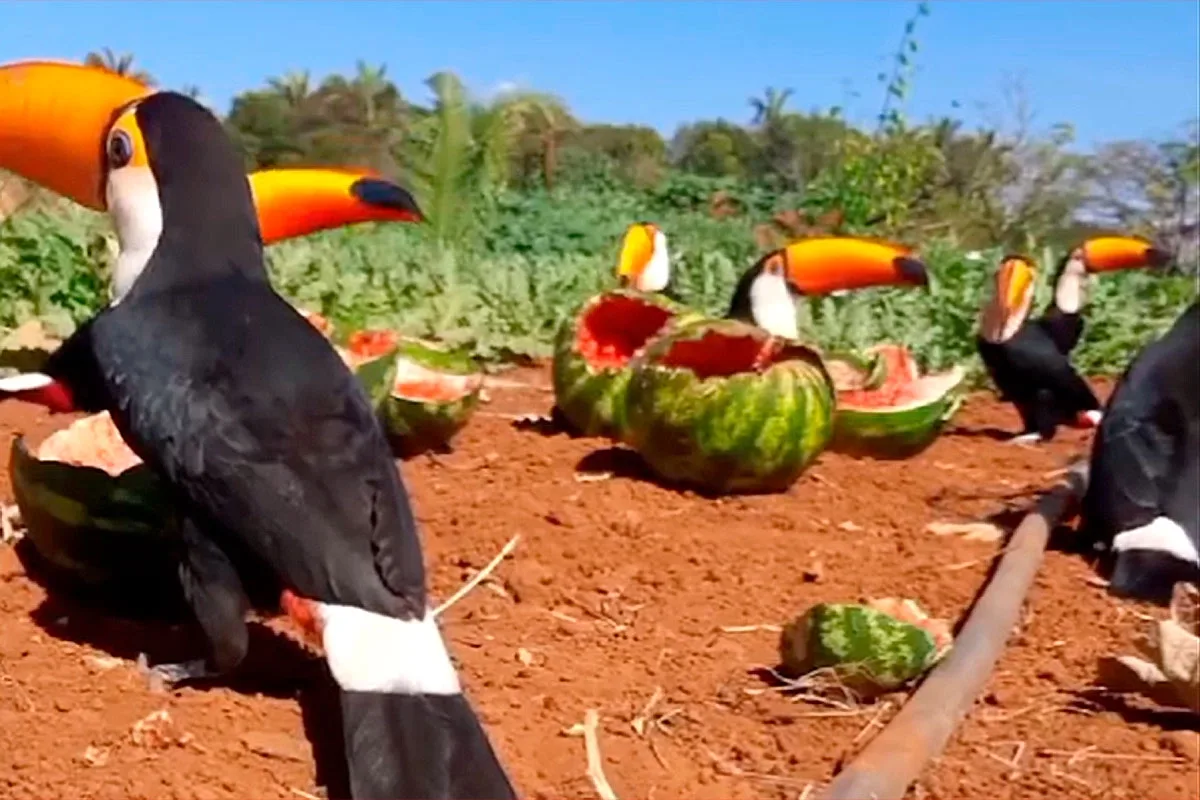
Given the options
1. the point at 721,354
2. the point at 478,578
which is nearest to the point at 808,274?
the point at 721,354

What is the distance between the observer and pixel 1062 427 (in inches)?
376

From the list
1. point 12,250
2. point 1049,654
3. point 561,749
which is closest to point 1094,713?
point 1049,654

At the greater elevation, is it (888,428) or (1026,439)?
(888,428)

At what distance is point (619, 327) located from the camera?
727 centimetres

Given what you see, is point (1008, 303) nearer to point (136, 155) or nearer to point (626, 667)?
point (626, 667)

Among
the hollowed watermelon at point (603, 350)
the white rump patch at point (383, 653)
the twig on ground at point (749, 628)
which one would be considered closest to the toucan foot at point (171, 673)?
the white rump patch at point (383, 653)

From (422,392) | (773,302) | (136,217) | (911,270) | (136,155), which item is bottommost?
(422,392)

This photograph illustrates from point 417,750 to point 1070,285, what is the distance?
334 inches

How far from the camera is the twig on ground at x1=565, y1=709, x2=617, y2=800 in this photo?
3160 mm

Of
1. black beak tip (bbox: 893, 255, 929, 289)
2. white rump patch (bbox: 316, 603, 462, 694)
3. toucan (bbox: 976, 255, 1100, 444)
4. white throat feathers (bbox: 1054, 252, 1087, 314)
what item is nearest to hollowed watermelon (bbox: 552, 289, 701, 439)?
black beak tip (bbox: 893, 255, 929, 289)

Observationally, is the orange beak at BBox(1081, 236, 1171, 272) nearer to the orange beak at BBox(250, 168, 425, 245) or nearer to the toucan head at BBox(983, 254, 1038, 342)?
the toucan head at BBox(983, 254, 1038, 342)

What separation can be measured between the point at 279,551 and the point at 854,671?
1.35 metres

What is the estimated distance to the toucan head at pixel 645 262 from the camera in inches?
392

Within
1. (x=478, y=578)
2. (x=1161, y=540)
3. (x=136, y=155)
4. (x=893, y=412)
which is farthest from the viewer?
(x=893, y=412)
